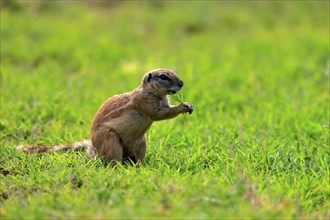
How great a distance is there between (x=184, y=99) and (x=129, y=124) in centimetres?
243

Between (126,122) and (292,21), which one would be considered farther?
(292,21)

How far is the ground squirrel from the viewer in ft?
18.2

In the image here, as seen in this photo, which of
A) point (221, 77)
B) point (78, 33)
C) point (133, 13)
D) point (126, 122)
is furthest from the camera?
point (133, 13)

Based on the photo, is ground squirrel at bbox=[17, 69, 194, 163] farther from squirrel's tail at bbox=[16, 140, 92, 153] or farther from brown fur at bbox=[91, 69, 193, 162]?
squirrel's tail at bbox=[16, 140, 92, 153]

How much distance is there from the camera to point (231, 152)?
575 centimetres

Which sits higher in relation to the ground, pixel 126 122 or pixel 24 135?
pixel 126 122

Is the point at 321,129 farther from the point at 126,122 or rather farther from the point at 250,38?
the point at 250,38

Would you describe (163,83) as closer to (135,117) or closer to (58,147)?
(135,117)

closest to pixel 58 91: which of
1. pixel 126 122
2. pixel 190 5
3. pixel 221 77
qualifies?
pixel 221 77

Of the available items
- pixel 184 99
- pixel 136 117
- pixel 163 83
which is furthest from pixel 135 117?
pixel 184 99

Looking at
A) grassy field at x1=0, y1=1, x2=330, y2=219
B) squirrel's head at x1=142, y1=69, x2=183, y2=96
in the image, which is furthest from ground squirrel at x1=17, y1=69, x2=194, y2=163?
Result: grassy field at x1=0, y1=1, x2=330, y2=219

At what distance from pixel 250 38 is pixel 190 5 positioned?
2058 millimetres

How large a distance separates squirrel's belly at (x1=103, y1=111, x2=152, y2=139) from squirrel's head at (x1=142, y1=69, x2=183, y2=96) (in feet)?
0.80

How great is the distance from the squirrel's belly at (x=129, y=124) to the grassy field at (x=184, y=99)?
313 mm
